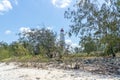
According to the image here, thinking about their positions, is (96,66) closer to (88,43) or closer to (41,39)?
(88,43)

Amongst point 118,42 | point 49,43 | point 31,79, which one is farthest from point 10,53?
point 31,79

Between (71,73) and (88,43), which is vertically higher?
(88,43)

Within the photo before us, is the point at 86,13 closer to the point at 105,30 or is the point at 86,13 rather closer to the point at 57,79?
the point at 105,30

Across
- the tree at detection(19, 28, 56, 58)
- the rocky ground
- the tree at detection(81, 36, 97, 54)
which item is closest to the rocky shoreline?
the rocky ground

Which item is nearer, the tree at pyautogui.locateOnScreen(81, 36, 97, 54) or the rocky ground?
the rocky ground

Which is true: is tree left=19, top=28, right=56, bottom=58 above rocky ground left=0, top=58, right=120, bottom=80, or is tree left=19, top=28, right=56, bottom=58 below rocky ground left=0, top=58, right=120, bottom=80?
above

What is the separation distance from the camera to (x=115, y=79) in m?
11.9

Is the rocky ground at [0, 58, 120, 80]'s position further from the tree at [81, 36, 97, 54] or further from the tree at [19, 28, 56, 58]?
the tree at [19, 28, 56, 58]

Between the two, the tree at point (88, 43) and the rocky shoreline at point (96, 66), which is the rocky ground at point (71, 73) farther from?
the tree at point (88, 43)

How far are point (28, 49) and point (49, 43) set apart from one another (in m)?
9.61

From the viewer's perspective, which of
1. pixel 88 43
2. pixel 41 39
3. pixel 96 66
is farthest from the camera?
pixel 41 39

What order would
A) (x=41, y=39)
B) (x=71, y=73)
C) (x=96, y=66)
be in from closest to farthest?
(x=71, y=73)
(x=96, y=66)
(x=41, y=39)

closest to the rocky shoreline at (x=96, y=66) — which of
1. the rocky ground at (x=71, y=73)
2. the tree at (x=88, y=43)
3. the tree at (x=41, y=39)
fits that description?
the rocky ground at (x=71, y=73)

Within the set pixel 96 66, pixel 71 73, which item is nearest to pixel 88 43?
pixel 96 66
